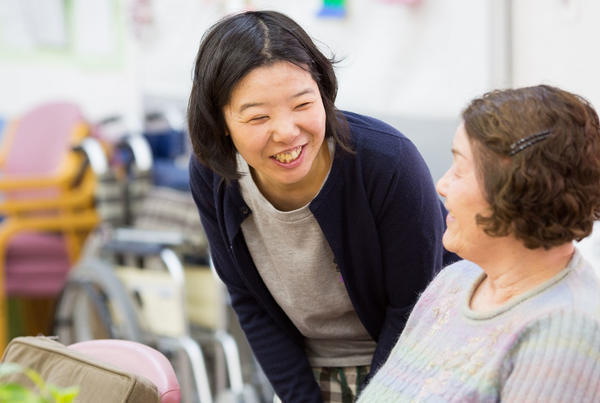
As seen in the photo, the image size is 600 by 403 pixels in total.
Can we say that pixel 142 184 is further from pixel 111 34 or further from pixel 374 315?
pixel 111 34

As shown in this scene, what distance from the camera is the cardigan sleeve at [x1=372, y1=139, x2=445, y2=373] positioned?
154cm

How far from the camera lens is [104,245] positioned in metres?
3.52

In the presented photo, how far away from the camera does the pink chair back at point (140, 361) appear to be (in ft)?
5.09

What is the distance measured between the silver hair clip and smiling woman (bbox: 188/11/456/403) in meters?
0.39

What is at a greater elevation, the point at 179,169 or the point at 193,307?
the point at 179,169

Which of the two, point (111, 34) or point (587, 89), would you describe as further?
point (111, 34)

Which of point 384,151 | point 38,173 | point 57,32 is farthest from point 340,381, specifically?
point 57,32

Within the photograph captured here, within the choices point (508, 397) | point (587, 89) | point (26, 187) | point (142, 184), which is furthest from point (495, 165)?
point (26, 187)

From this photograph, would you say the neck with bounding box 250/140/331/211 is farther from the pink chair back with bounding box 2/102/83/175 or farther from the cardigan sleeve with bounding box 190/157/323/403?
the pink chair back with bounding box 2/102/83/175

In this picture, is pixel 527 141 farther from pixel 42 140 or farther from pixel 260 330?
pixel 42 140

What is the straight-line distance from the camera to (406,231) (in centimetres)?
156

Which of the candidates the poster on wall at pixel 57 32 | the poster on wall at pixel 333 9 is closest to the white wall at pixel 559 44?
the poster on wall at pixel 333 9

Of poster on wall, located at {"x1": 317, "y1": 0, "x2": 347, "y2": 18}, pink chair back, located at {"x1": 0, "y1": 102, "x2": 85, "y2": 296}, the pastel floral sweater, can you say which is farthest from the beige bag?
pink chair back, located at {"x1": 0, "y1": 102, "x2": 85, "y2": 296}

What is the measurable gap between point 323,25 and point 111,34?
271 centimetres
